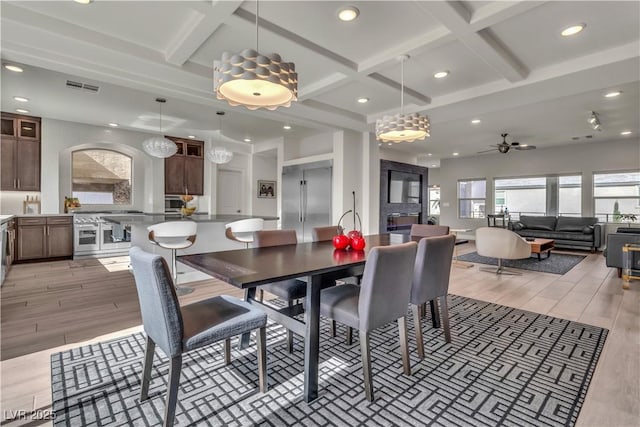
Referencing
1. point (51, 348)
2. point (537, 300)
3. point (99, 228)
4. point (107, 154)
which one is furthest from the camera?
point (107, 154)

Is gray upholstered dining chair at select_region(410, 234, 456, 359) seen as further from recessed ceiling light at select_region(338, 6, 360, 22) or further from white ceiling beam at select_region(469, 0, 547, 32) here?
recessed ceiling light at select_region(338, 6, 360, 22)

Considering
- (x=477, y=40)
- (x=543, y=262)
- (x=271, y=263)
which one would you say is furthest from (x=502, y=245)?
(x=271, y=263)

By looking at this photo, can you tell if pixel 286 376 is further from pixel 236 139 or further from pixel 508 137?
pixel 508 137

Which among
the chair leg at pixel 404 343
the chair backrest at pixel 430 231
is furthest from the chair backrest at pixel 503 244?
the chair leg at pixel 404 343

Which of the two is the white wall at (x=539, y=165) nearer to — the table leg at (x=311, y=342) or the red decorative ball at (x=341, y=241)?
the red decorative ball at (x=341, y=241)

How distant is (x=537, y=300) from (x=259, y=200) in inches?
259

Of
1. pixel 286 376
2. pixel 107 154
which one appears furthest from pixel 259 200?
pixel 286 376

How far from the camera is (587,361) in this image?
2229 mm

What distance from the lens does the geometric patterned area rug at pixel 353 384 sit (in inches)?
65.0

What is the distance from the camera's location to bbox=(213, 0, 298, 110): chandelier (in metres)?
1.91

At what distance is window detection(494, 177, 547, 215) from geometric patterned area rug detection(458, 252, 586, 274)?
244 centimetres

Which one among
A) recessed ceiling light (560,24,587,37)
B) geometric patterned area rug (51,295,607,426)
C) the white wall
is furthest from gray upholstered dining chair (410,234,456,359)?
the white wall

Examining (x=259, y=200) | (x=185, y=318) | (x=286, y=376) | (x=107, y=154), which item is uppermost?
(x=107, y=154)

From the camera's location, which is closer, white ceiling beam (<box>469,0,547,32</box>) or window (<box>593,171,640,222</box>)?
white ceiling beam (<box>469,0,547,32</box>)
